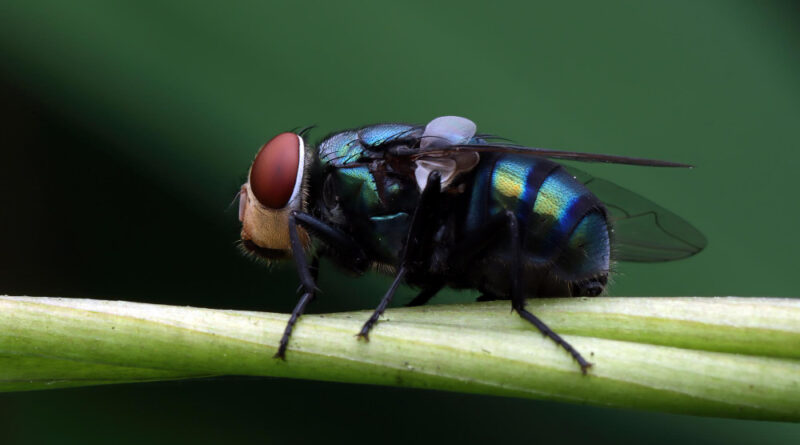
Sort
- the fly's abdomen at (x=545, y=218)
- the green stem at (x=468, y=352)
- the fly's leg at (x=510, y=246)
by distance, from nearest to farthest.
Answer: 1. the green stem at (x=468, y=352)
2. the fly's leg at (x=510, y=246)
3. the fly's abdomen at (x=545, y=218)

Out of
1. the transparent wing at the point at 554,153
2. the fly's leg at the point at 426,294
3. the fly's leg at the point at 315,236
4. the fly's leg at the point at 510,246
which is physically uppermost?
the transparent wing at the point at 554,153

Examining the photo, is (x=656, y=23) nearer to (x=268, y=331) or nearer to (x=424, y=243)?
(x=424, y=243)

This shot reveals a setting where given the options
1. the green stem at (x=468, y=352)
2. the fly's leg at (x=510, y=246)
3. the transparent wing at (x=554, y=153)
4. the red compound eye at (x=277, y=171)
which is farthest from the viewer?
the red compound eye at (x=277, y=171)

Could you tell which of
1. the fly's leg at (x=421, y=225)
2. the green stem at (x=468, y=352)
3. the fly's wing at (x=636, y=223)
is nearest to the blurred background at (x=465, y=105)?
the fly's wing at (x=636, y=223)

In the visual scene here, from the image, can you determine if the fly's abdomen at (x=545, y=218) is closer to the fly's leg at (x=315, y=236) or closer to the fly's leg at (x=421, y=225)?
the fly's leg at (x=421, y=225)

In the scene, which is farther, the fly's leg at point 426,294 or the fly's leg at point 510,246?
the fly's leg at point 426,294

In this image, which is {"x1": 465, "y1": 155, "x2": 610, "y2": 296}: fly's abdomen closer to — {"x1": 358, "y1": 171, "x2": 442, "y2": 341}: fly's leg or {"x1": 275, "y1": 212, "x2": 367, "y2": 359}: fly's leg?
{"x1": 358, "y1": 171, "x2": 442, "y2": 341}: fly's leg

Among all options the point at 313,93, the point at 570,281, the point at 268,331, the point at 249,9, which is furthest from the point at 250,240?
the point at 268,331
